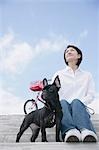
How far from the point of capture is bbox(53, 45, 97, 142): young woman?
1.54 metres

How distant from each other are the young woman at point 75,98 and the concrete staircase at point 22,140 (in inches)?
2.6

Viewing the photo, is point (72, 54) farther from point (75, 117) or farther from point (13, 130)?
point (13, 130)

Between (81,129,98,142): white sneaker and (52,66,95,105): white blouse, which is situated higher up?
(52,66,95,105): white blouse

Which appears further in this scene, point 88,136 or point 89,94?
point 89,94

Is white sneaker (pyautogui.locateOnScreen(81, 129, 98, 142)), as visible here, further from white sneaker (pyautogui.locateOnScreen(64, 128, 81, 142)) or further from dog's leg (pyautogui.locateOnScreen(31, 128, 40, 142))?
dog's leg (pyautogui.locateOnScreen(31, 128, 40, 142))

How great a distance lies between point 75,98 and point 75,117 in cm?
19

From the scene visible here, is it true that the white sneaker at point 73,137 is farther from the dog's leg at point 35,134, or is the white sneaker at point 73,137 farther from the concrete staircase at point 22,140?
the dog's leg at point 35,134

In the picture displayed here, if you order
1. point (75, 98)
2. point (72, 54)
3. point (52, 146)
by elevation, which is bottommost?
point (52, 146)

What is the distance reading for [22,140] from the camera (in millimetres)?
1744

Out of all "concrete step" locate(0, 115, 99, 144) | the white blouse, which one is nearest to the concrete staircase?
"concrete step" locate(0, 115, 99, 144)

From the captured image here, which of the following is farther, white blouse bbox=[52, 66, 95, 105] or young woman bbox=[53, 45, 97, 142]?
white blouse bbox=[52, 66, 95, 105]

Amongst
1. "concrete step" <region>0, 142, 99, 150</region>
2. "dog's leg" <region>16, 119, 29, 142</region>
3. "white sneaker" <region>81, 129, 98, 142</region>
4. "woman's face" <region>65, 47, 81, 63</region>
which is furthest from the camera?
"woman's face" <region>65, 47, 81, 63</region>

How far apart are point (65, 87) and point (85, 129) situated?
15.6 inches

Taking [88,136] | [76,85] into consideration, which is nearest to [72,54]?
[76,85]
